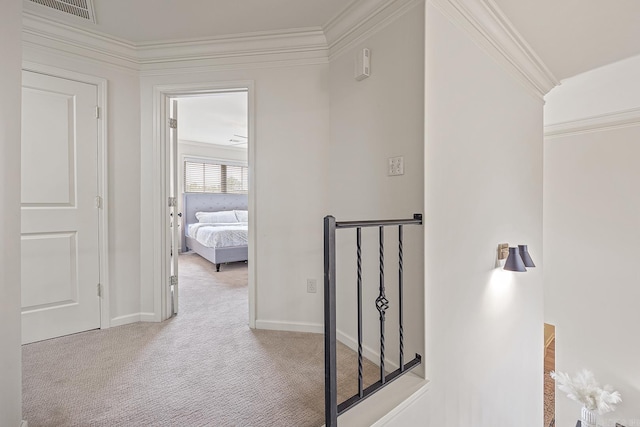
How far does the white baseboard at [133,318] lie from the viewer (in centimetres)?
233

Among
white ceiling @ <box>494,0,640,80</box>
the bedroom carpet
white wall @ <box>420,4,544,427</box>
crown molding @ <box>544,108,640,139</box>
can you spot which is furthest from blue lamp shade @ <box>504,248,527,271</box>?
crown molding @ <box>544,108,640,139</box>

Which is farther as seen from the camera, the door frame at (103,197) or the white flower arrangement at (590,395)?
the white flower arrangement at (590,395)

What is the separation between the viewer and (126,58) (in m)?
2.37

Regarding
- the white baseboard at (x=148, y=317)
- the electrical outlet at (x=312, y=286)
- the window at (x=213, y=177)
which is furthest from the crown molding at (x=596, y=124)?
the window at (x=213, y=177)

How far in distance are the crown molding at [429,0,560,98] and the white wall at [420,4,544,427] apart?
0.08m

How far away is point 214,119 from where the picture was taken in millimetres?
4699

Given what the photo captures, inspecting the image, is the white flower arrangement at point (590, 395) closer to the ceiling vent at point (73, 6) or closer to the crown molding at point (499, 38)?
the crown molding at point (499, 38)

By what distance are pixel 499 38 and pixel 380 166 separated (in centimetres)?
143

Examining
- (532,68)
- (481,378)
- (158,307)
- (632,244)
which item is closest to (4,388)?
(158,307)

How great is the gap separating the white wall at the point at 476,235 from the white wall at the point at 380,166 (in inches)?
2.8

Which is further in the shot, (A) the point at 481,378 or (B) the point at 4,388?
(A) the point at 481,378

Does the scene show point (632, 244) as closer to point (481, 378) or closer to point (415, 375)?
point (481, 378)

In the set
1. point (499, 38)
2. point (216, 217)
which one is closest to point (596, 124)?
point (499, 38)

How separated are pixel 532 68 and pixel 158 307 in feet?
13.0
